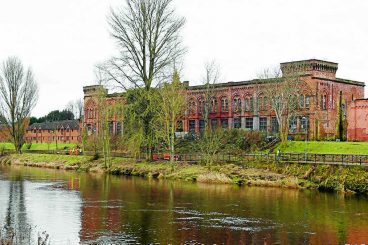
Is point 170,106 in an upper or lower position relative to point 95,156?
upper

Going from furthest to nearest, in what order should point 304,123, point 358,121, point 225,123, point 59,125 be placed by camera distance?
point 59,125, point 225,123, point 304,123, point 358,121

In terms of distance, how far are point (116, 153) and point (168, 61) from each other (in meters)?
16.2

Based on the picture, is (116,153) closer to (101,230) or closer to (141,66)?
(141,66)

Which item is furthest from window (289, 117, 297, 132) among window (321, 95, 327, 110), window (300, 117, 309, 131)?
window (321, 95, 327, 110)

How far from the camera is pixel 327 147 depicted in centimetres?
5484

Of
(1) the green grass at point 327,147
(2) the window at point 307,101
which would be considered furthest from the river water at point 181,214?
(2) the window at point 307,101

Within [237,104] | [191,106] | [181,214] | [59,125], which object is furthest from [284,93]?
[59,125]

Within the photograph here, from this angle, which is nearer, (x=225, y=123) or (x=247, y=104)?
(x=247, y=104)

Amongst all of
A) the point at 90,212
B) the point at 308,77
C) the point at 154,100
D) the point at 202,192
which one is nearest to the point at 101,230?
the point at 90,212

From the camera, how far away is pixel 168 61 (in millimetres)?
54375

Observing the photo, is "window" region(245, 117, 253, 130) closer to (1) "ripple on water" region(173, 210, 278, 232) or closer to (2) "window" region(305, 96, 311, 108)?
(2) "window" region(305, 96, 311, 108)

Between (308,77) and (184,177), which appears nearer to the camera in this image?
(184,177)

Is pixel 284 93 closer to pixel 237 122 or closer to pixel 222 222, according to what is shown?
pixel 237 122

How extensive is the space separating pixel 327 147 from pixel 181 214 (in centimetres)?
3132
